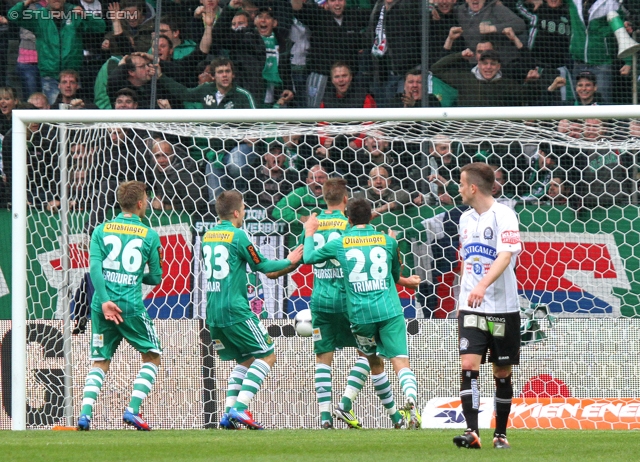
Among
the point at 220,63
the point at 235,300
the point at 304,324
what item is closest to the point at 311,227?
the point at 235,300

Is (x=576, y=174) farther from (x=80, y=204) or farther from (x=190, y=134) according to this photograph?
(x=80, y=204)

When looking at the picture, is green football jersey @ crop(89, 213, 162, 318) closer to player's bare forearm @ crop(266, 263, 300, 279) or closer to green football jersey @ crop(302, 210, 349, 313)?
player's bare forearm @ crop(266, 263, 300, 279)

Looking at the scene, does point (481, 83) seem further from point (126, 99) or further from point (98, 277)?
point (98, 277)

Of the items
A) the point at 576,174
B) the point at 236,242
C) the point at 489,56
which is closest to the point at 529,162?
the point at 576,174

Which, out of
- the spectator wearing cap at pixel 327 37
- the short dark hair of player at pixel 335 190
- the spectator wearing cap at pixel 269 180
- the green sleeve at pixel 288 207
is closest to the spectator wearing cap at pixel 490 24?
the spectator wearing cap at pixel 327 37

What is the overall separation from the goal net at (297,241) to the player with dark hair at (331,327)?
2.34 feet

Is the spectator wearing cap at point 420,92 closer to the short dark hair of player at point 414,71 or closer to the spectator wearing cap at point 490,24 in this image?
the short dark hair of player at point 414,71

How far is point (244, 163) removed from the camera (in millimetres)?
8914

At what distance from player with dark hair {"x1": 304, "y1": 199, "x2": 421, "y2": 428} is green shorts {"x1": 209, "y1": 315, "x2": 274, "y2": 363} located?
0.68 m

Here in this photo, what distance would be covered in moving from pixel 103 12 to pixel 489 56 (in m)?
4.41

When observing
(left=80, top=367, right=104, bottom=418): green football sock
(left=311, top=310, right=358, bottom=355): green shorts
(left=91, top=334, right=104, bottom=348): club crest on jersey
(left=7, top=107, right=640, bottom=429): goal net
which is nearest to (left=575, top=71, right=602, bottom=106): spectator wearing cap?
(left=7, top=107, right=640, bottom=429): goal net

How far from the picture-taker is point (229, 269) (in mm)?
7383

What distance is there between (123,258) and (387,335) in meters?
2.01

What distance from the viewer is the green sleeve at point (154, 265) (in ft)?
23.9
